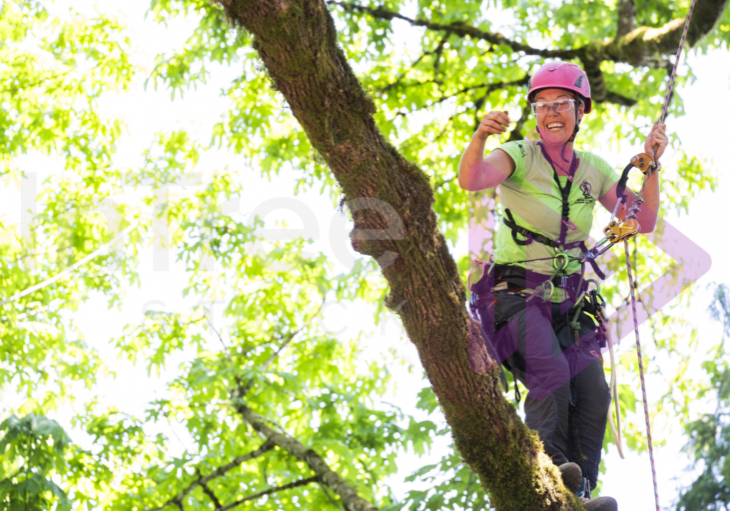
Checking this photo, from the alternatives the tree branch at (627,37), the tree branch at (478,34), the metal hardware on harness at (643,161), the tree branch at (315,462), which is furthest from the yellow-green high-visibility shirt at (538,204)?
the tree branch at (478,34)

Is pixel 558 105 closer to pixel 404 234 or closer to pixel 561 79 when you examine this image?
pixel 561 79

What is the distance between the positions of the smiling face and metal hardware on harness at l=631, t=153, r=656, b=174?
0.28m

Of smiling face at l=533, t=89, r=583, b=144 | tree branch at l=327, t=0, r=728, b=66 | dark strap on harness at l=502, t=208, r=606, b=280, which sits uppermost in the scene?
tree branch at l=327, t=0, r=728, b=66

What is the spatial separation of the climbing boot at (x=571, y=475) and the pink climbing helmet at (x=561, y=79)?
1.42m

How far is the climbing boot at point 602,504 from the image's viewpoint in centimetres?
252

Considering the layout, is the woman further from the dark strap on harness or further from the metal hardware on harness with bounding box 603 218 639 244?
the metal hardware on harness with bounding box 603 218 639 244

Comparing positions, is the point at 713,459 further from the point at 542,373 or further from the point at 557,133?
the point at 557,133

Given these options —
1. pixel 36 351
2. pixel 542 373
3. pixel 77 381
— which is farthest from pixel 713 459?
pixel 77 381

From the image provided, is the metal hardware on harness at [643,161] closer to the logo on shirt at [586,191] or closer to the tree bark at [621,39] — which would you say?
the logo on shirt at [586,191]

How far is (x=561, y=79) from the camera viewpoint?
2.61 metres

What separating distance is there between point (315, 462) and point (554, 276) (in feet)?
10.5

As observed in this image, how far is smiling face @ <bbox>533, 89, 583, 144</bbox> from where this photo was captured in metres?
2.62

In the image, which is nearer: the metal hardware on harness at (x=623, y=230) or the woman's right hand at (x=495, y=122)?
the woman's right hand at (x=495, y=122)

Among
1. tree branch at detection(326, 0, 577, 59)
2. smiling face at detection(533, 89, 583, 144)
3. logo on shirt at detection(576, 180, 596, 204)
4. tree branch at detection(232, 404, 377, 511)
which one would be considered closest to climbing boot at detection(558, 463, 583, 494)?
logo on shirt at detection(576, 180, 596, 204)
